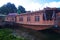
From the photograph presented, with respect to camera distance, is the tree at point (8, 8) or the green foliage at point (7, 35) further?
the tree at point (8, 8)

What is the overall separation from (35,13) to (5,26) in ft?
6.16

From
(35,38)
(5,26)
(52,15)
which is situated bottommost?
(35,38)

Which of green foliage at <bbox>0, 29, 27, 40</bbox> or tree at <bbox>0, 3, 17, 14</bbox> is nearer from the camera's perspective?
green foliage at <bbox>0, 29, 27, 40</bbox>

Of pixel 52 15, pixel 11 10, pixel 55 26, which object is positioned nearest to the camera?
pixel 55 26

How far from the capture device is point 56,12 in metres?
8.28

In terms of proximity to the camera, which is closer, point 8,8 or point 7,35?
point 7,35

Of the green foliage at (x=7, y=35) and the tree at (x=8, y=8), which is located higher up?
the tree at (x=8, y=8)

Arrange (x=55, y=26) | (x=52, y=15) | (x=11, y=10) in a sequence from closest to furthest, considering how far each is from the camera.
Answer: (x=55, y=26) < (x=52, y=15) < (x=11, y=10)

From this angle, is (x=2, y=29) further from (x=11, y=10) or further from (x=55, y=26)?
(x=11, y=10)

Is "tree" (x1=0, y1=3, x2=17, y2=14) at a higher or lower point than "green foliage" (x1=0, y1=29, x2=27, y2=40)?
higher

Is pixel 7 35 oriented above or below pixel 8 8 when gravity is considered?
below

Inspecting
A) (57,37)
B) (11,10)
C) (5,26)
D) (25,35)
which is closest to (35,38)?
(25,35)

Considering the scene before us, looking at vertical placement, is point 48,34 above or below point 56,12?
below

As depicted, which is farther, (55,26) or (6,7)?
(6,7)
